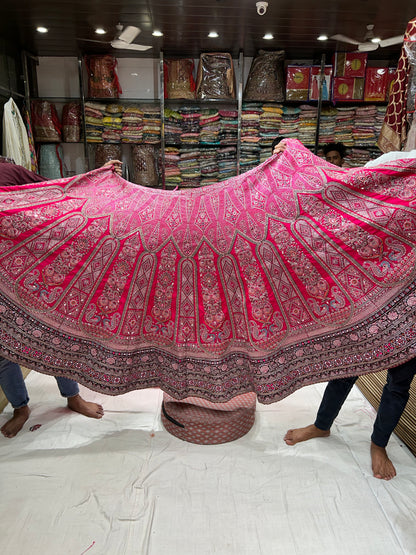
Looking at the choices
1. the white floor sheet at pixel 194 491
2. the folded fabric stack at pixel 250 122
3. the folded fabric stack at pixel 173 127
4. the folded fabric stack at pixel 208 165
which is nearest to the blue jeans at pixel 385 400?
the white floor sheet at pixel 194 491

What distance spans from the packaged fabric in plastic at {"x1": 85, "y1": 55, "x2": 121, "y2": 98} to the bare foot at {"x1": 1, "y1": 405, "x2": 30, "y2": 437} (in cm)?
301

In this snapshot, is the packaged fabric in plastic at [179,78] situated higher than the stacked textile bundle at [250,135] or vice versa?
the packaged fabric in plastic at [179,78]

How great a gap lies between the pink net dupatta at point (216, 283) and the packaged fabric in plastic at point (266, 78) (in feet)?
8.11

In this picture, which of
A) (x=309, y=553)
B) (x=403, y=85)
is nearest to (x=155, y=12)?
(x=403, y=85)

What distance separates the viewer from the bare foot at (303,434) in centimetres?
169

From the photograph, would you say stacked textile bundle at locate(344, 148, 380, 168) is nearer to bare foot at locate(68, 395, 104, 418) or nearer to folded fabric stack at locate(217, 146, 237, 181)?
folded fabric stack at locate(217, 146, 237, 181)

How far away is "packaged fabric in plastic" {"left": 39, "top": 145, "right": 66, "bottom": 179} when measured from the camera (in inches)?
143

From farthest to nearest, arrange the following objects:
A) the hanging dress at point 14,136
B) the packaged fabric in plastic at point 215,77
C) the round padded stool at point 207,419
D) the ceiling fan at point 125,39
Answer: the packaged fabric in plastic at point 215,77 < the hanging dress at point 14,136 < the ceiling fan at point 125,39 < the round padded stool at point 207,419

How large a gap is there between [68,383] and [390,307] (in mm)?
1546

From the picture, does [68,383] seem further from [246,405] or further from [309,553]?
[309,553]

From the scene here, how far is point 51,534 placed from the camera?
124cm

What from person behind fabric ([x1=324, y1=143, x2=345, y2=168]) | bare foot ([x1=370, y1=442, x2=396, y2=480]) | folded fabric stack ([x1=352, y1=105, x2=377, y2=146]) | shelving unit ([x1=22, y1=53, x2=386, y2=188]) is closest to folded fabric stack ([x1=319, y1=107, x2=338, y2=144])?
shelving unit ([x1=22, y1=53, x2=386, y2=188])

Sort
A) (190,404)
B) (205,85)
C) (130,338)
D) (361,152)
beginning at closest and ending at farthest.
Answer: (130,338) < (190,404) < (205,85) < (361,152)

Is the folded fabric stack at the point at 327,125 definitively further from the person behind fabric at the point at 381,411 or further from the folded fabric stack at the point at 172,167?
the person behind fabric at the point at 381,411
